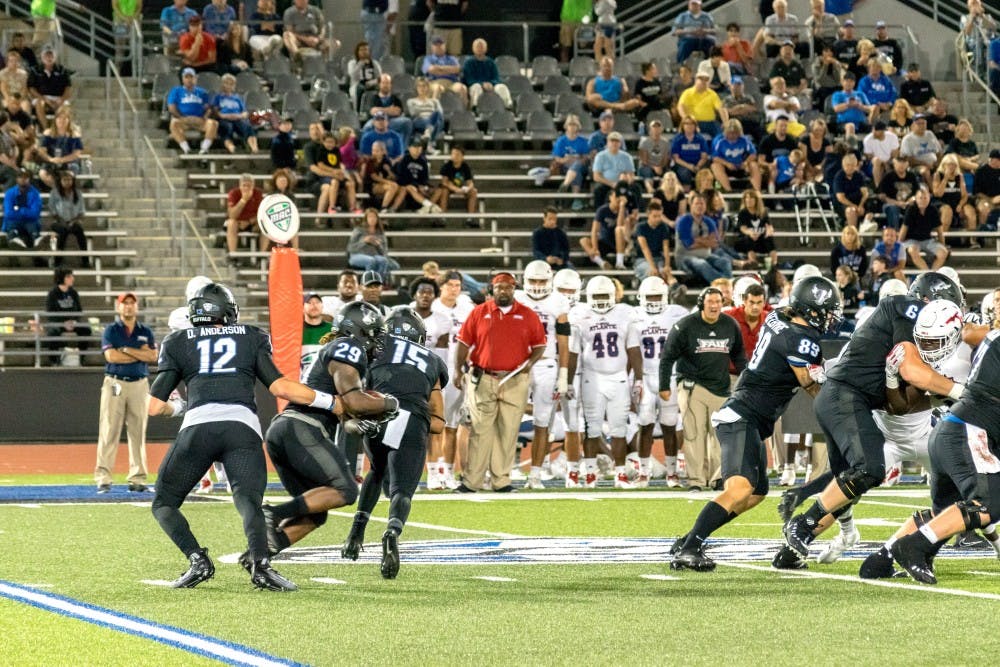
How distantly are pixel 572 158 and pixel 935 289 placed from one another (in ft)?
49.2

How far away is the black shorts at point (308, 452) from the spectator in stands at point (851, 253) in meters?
13.2

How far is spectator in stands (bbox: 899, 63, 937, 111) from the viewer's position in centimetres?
2686

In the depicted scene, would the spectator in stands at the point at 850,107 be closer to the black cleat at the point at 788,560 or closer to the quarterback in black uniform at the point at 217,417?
the black cleat at the point at 788,560

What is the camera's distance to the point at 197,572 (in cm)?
933

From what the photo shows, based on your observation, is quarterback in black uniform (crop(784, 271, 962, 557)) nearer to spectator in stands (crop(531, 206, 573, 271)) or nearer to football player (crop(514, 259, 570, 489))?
football player (crop(514, 259, 570, 489))

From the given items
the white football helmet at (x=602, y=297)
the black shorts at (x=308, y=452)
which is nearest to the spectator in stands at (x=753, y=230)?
the white football helmet at (x=602, y=297)

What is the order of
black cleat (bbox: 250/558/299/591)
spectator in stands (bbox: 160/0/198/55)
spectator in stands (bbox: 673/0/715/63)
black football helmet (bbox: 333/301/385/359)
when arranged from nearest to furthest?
black cleat (bbox: 250/558/299/591)
black football helmet (bbox: 333/301/385/359)
spectator in stands (bbox: 160/0/198/55)
spectator in stands (bbox: 673/0/715/63)

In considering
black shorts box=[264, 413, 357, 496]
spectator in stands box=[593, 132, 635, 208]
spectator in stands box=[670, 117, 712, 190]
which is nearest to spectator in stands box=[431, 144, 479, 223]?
spectator in stands box=[593, 132, 635, 208]

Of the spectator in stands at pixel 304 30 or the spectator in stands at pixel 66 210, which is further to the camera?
the spectator in stands at pixel 304 30

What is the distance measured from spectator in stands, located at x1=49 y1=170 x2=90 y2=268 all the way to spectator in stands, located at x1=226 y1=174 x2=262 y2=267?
1957 mm

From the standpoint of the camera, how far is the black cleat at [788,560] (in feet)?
33.7

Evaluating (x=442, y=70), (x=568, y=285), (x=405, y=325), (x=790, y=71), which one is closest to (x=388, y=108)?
(x=442, y=70)

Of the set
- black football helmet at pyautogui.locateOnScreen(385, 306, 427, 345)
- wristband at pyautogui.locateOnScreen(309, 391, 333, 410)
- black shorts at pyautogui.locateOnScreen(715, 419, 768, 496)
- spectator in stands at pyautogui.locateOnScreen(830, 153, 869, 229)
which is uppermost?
spectator in stands at pyautogui.locateOnScreen(830, 153, 869, 229)

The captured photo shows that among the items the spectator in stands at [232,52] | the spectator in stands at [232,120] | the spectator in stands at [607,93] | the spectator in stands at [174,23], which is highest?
the spectator in stands at [174,23]
